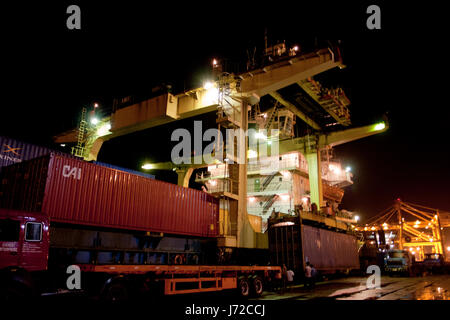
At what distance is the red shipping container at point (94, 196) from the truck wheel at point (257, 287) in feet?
10.8

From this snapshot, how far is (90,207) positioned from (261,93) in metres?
12.2

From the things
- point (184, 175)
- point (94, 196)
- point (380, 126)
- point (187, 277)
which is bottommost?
point (187, 277)

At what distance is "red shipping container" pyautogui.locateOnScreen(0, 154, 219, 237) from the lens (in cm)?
1051

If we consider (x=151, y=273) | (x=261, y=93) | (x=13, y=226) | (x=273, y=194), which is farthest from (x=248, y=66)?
(x=273, y=194)

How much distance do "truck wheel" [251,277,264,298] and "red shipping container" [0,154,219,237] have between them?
3.28 metres

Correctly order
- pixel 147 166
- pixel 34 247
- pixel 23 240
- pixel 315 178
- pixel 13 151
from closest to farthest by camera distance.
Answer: pixel 23 240 → pixel 34 247 → pixel 13 151 → pixel 315 178 → pixel 147 166

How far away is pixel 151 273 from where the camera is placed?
9.73 meters

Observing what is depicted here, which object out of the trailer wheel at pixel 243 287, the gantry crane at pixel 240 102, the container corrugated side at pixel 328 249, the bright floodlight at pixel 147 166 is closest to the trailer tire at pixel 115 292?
the trailer wheel at pixel 243 287

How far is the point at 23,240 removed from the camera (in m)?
8.13

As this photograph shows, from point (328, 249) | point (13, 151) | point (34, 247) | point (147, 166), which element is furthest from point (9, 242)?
point (147, 166)

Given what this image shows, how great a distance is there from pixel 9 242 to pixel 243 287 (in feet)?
27.4

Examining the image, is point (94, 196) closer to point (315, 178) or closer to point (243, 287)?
point (243, 287)

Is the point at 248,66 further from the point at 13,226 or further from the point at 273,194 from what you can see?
the point at 273,194

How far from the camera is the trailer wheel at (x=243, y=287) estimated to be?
12.7 meters
